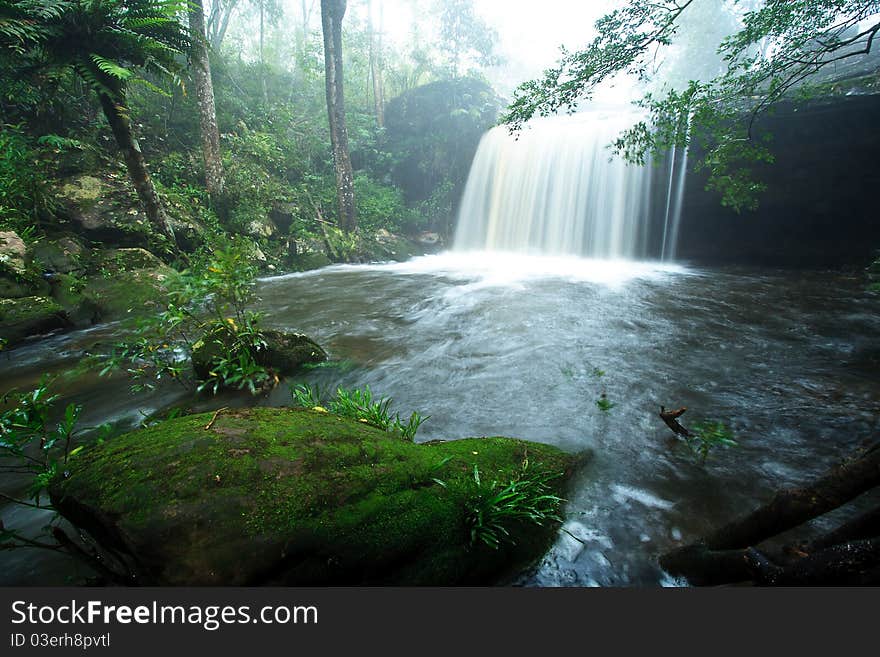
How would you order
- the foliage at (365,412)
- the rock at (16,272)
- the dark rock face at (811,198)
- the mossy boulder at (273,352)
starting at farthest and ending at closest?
1. the dark rock face at (811,198)
2. the rock at (16,272)
3. the mossy boulder at (273,352)
4. the foliage at (365,412)

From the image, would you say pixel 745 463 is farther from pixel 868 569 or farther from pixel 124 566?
pixel 124 566

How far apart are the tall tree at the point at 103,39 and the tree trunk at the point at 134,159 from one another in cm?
1

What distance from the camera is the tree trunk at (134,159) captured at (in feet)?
21.5

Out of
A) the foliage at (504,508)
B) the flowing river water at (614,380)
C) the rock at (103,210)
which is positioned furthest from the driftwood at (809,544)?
the rock at (103,210)

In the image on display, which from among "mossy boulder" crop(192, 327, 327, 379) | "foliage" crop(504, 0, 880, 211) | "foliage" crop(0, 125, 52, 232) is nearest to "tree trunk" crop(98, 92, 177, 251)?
"foliage" crop(0, 125, 52, 232)

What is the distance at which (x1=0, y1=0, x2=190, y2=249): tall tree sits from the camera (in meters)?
5.62

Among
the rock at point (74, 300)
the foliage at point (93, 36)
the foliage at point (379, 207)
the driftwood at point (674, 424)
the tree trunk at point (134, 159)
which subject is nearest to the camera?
the driftwood at point (674, 424)

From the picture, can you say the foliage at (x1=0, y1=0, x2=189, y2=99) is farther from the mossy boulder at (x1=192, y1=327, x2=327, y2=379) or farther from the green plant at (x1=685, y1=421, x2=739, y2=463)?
the green plant at (x1=685, y1=421, x2=739, y2=463)

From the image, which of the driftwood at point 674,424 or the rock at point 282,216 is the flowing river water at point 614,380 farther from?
the rock at point 282,216

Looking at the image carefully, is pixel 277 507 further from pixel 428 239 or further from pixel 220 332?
pixel 428 239

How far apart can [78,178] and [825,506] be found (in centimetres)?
1224

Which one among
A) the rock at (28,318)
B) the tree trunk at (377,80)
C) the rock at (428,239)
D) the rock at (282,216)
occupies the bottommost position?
the rock at (28,318)

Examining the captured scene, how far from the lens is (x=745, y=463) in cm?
293

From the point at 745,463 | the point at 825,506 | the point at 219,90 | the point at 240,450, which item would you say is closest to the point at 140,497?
the point at 240,450
